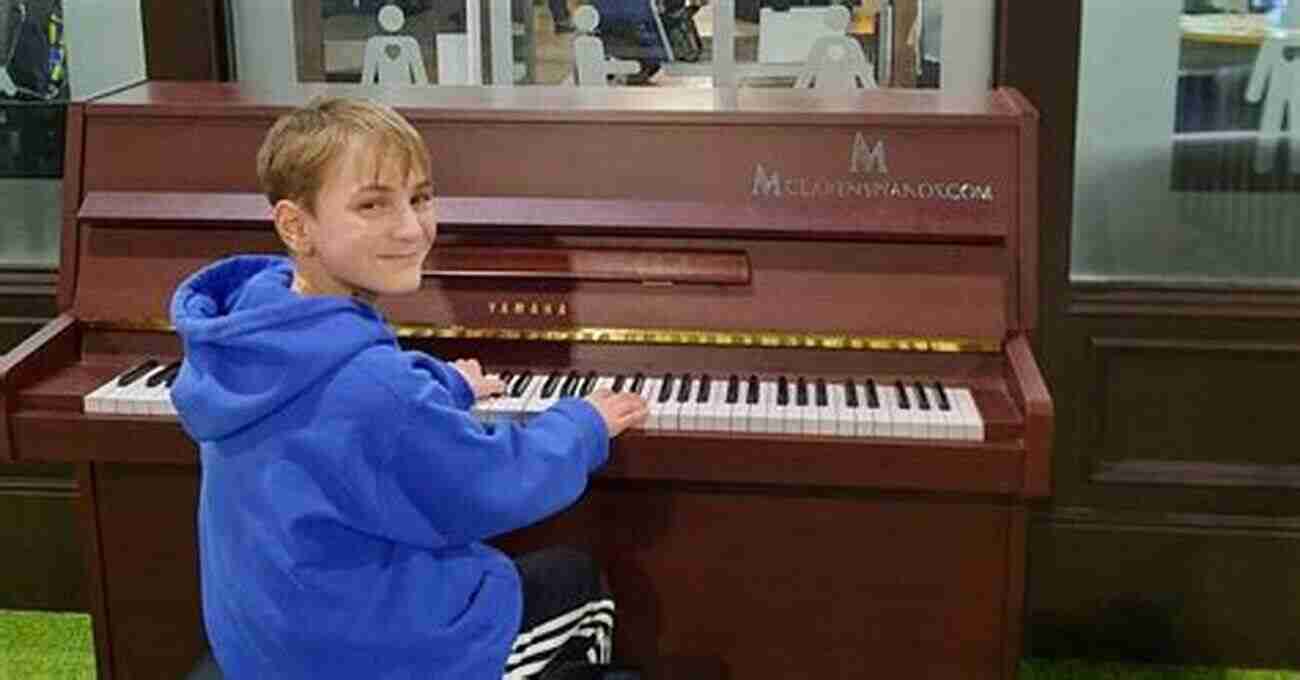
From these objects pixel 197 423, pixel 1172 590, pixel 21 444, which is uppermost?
pixel 197 423

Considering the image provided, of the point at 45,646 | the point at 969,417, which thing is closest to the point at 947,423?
the point at 969,417

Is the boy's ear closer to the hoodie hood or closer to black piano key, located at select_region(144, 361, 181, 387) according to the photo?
the hoodie hood

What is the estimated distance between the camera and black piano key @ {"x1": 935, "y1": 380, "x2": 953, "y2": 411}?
2158mm

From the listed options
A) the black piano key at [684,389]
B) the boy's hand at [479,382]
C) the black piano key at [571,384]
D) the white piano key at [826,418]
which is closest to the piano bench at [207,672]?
the boy's hand at [479,382]

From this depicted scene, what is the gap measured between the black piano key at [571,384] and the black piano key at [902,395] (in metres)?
0.41

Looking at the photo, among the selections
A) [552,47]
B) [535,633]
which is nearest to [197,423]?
[535,633]

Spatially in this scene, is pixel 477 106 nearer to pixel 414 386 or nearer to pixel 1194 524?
pixel 414 386

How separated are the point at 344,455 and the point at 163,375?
0.73m

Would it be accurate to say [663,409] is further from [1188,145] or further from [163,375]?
[1188,145]

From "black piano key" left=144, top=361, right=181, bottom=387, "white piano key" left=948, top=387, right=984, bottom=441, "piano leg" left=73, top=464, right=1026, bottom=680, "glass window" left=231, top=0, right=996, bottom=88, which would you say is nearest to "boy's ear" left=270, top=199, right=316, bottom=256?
"black piano key" left=144, top=361, right=181, bottom=387

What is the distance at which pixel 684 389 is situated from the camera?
7.32 ft

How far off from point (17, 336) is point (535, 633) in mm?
1624

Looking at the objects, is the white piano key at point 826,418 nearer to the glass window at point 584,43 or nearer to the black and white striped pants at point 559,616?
the black and white striped pants at point 559,616

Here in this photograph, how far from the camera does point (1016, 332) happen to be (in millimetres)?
2289
